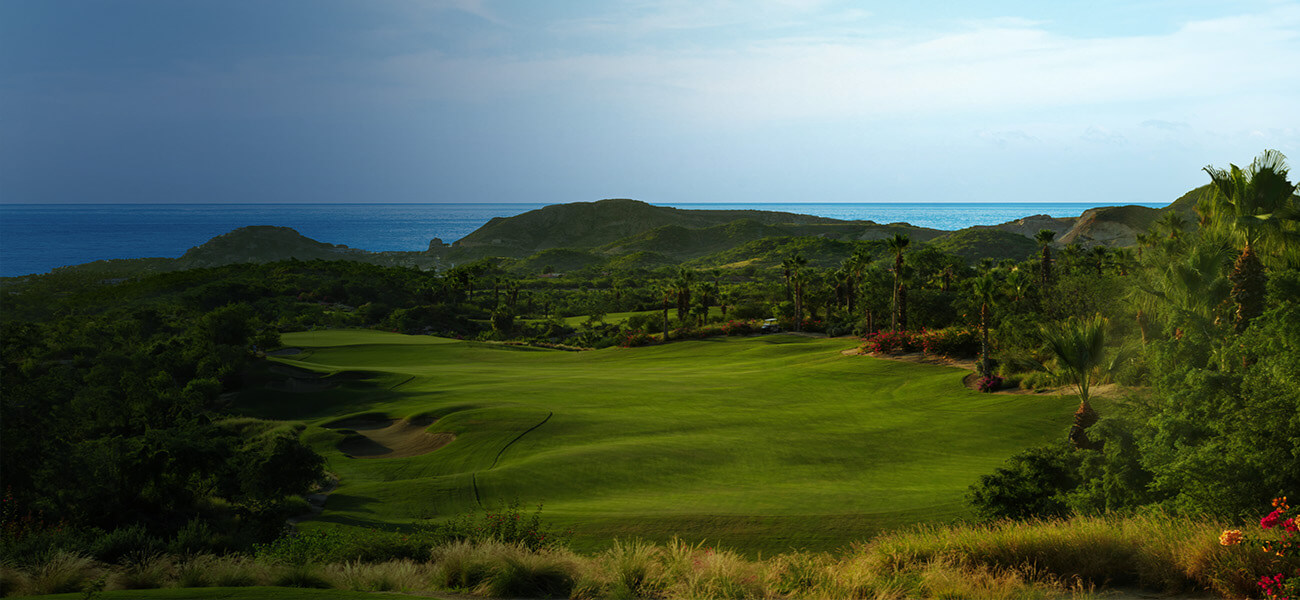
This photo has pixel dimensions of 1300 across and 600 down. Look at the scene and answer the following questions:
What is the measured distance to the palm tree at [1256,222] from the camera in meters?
20.2

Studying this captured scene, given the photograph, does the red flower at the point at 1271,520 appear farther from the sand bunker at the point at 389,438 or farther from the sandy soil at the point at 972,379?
the sand bunker at the point at 389,438

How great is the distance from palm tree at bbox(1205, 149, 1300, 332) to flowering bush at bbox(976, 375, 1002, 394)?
A: 14.2 meters

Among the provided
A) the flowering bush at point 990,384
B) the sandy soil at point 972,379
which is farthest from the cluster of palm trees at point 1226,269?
the flowering bush at point 990,384

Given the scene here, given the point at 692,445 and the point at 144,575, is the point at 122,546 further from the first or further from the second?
the point at 692,445

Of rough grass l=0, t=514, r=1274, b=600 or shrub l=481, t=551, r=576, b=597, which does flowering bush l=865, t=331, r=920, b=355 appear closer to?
rough grass l=0, t=514, r=1274, b=600

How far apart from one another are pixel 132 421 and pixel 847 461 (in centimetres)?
2524

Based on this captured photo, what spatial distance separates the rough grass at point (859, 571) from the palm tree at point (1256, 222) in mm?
13253

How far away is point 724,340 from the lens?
209 feet

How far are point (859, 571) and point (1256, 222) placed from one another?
1937 cm

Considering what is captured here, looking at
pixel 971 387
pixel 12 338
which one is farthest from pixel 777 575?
pixel 971 387

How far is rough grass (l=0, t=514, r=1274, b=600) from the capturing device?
8453mm

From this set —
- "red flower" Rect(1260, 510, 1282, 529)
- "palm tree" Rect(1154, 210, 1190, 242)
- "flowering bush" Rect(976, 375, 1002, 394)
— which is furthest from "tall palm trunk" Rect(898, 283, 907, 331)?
"red flower" Rect(1260, 510, 1282, 529)

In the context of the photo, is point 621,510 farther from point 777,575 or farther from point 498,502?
point 777,575


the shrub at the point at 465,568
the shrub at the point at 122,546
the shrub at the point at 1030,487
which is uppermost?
the shrub at the point at 465,568
